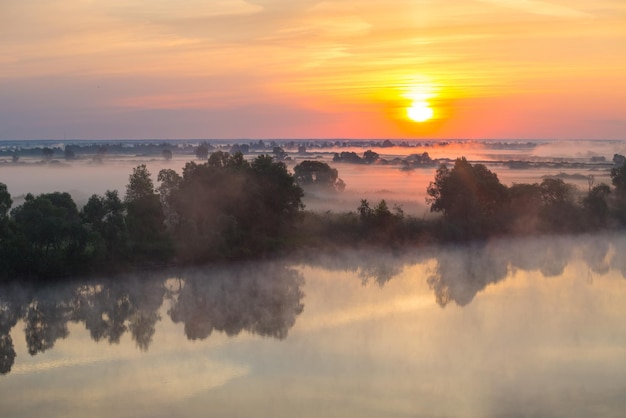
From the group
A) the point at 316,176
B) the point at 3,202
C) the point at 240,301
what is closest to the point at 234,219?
the point at 240,301

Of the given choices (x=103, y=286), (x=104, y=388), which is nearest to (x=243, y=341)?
(x=104, y=388)

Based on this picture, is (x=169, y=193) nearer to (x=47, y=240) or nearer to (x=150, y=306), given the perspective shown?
(x=47, y=240)

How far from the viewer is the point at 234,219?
21.3 m

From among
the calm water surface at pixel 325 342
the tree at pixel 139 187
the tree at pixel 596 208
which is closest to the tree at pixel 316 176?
the tree at pixel 596 208

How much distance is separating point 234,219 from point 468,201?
7569mm

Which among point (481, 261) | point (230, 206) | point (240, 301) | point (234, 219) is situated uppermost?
point (230, 206)

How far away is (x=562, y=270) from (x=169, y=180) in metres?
10.8

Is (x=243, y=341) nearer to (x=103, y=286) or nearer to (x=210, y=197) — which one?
(x=103, y=286)

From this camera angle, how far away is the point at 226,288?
17.4m

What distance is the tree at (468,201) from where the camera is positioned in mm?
24703

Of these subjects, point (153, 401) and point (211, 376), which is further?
point (211, 376)

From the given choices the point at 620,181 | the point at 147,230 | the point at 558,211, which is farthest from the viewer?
the point at 620,181

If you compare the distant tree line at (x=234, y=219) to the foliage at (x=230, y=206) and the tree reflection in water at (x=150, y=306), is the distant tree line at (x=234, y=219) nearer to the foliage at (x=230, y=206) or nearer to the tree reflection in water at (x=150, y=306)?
the foliage at (x=230, y=206)

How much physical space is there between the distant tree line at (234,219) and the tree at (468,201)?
3 cm
